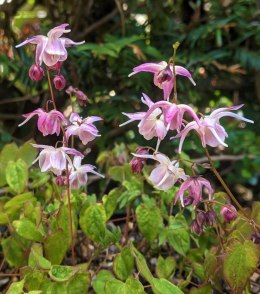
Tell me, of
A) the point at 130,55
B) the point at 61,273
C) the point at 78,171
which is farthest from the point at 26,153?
the point at 130,55

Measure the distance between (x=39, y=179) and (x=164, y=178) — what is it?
0.56m

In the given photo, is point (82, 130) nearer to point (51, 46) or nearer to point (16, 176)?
point (51, 46)

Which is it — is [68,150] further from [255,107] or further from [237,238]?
[255,107]

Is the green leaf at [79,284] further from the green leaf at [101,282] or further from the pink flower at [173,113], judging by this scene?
the pink flower at [173,113]

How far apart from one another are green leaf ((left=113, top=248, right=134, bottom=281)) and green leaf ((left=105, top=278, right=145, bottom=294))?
0.46ft

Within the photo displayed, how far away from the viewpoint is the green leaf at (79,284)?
43.0 inches

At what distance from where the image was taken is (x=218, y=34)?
204 cm

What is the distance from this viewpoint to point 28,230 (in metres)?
1.22

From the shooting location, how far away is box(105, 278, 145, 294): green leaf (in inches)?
40.4

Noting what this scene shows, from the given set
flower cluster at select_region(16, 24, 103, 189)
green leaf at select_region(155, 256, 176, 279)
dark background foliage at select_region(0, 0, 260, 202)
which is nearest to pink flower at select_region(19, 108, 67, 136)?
flower cluster at select_region(16, 24, 103, 189)

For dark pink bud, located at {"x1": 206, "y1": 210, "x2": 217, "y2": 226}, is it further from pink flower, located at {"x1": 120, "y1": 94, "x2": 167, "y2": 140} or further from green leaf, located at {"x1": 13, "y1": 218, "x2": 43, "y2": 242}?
green leaf, located at {"x1": 13, "y1": 218, "x2": 43, "y2": 242}

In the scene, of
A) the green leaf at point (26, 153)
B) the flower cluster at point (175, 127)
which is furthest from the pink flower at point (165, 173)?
the green leaf at point (26, 153)

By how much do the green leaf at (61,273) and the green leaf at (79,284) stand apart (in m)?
0.01

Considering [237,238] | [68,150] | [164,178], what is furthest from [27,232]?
[237,238]
